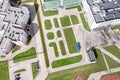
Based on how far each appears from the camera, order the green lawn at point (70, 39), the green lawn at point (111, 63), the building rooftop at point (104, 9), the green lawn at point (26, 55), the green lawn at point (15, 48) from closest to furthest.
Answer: the green lawn at point (111, 63) → the green lawn at point (26, 55) → the building rooftop at point (104, 9) → the green lawn at point (15, 48) → the green lawn at point (70, 39)

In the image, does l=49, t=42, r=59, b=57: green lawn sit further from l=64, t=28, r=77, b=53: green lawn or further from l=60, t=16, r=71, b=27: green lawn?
l=60, t=16, r=71, b=27: green lawn

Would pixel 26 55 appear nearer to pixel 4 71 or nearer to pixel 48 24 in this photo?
pixel 4 71

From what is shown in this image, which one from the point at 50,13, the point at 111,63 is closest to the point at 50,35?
the point at 50,13

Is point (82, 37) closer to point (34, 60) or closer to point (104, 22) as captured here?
point (104, 22)

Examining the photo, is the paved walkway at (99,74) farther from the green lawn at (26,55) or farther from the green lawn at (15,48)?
the green lawn at (15,48)

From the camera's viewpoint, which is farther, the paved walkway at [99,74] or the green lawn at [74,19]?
the green lawn at [74,19]

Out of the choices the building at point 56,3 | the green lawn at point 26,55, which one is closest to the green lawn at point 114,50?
the building at point 56,3
